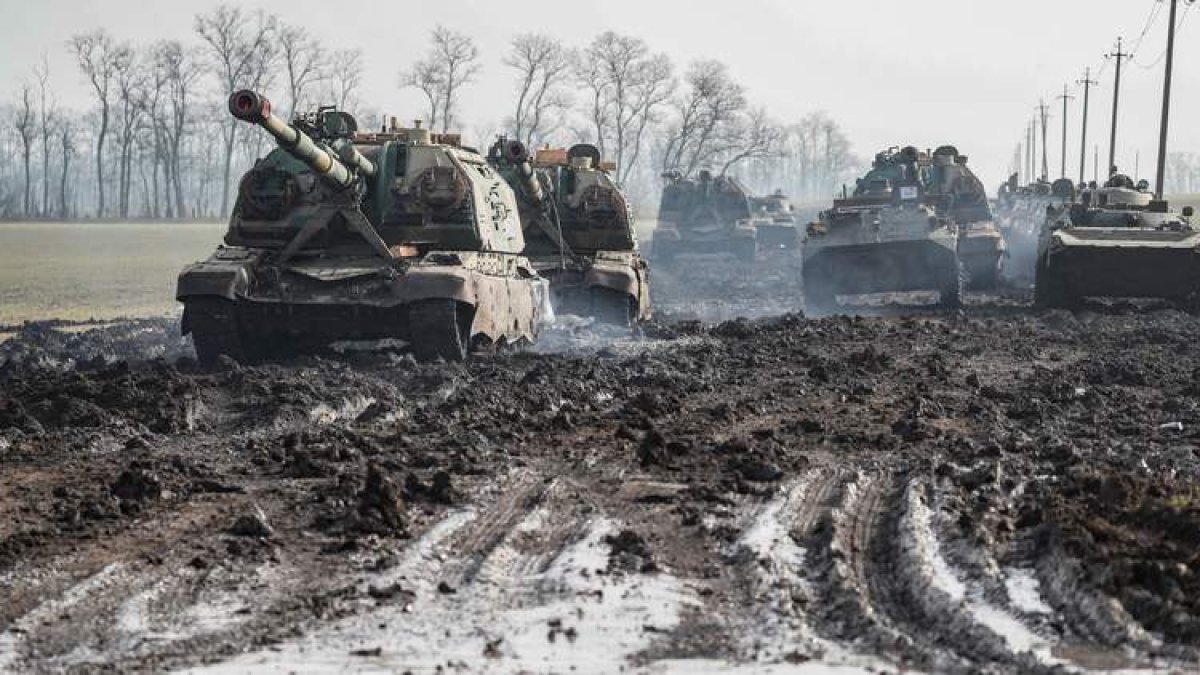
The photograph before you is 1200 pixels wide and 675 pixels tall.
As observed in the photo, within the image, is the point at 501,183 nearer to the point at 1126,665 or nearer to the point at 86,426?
the point at 86,426

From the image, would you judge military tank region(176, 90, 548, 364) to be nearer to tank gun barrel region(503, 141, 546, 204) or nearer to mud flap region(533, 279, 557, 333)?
mud flap region(533, 279, 557, 333)

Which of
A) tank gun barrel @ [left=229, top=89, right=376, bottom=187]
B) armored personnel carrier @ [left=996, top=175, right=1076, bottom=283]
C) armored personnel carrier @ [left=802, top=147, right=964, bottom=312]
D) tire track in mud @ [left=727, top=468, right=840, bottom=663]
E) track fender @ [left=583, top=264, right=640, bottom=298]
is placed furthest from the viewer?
armored personnel carrier @ [left=996, top=175, right=1076, bottom=283]

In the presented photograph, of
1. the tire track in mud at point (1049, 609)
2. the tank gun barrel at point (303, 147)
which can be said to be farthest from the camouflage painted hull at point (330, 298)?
the tire track in mud at point (1049, 609)

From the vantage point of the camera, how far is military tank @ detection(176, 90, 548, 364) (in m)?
15.4

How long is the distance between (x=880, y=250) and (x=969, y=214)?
253 inches

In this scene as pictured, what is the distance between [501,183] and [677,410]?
666 centimetres

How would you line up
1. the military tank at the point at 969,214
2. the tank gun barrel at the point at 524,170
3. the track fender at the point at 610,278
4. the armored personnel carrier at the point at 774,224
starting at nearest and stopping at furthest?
the tank gun barrel at the point at 524,170, the track fender at the point at 610,278, the military tank at the point at 969,214, the armored personnel carrier at the point at 774,224

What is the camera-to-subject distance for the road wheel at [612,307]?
20.2m

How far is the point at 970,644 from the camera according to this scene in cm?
571

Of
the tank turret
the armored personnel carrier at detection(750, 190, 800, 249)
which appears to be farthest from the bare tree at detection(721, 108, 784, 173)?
the tank turret

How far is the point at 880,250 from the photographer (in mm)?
24797

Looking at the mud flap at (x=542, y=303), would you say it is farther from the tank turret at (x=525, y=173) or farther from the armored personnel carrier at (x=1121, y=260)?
the armored personnel carrier at (x=1121, y=260)

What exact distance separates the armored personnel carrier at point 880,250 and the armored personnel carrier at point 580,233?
403 cm

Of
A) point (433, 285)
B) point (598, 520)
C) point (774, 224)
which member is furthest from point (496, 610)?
point (774, 224)
